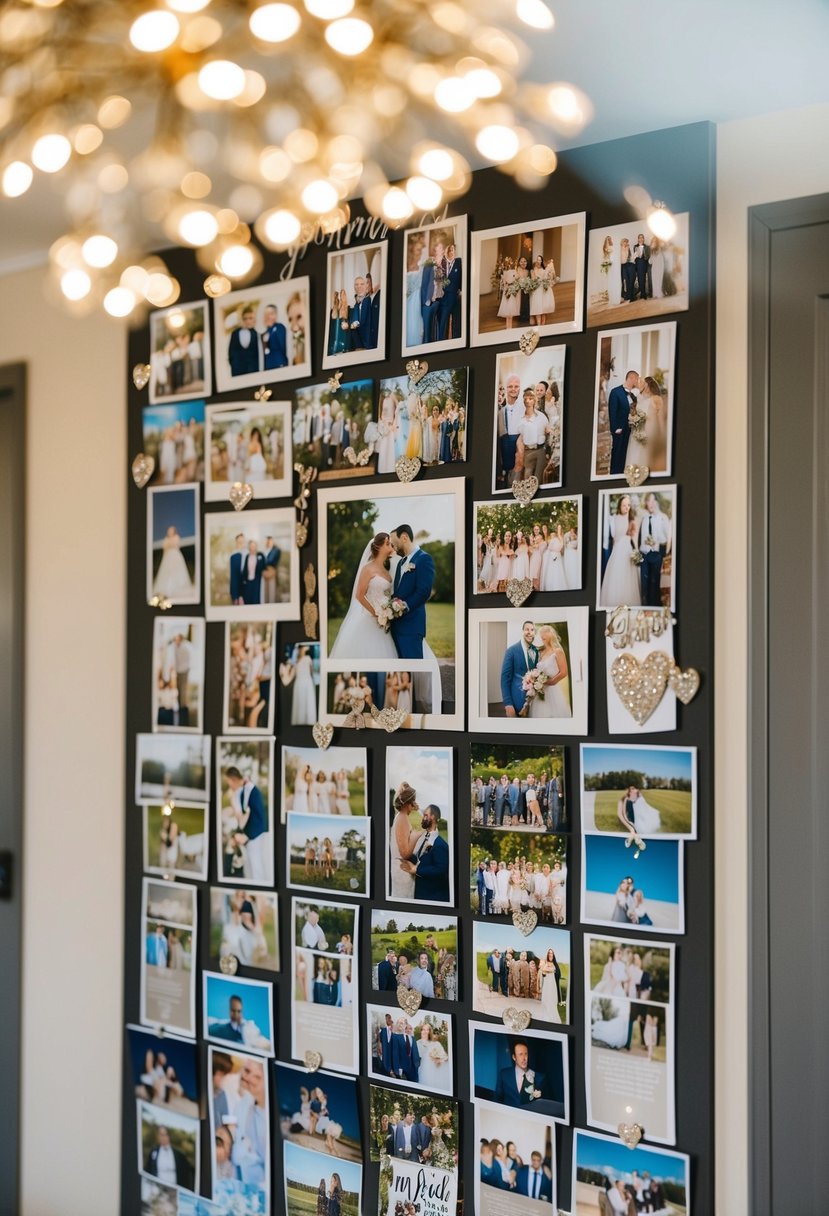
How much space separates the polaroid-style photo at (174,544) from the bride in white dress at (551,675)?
841 mm

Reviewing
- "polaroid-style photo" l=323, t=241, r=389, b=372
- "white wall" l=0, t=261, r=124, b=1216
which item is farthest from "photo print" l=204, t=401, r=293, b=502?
"white wall" l=0, t=261, r=124, b=1216

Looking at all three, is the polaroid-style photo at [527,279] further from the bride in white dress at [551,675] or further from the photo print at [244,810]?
the photo print at [244,810]

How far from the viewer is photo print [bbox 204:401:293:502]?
2.41 meters

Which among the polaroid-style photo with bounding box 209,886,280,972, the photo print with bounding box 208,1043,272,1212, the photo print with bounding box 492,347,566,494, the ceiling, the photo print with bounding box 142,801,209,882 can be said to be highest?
the ceiling

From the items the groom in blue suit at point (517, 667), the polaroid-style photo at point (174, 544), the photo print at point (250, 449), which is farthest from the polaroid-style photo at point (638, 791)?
the polaroid-style photo at point (174, 544)

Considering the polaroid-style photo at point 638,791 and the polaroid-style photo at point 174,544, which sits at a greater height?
the polaroid-style photo at point 174,544

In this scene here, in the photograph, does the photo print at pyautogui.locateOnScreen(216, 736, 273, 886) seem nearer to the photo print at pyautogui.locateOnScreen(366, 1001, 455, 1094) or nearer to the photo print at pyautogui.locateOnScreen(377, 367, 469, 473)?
the photo print at pyautogui.locateOnScreen(366, 1001, 455, 1094)

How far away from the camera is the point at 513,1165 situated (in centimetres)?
208

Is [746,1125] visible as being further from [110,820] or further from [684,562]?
[110,820]

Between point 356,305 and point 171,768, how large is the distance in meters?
1.09

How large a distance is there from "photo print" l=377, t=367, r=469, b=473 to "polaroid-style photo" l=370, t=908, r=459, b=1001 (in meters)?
0.88

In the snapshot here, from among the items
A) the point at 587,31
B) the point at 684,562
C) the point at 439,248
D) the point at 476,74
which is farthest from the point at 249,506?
the point at 476,74

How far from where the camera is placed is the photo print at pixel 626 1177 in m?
1.92

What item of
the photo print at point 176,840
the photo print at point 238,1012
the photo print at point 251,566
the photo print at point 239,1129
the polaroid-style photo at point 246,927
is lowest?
the photo print at point 239,1129
